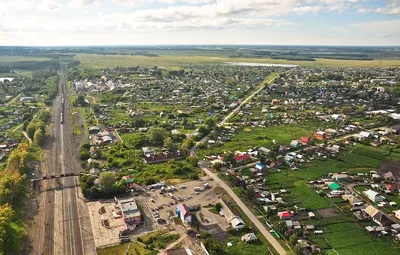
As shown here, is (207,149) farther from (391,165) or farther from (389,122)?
(389,122)

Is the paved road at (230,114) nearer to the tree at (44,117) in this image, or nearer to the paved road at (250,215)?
the paved road at (250,215)

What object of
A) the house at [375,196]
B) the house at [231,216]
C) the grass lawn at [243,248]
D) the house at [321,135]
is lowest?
the grass lawn at [243,248]

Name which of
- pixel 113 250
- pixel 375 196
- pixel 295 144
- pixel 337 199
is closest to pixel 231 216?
pixel 113 250

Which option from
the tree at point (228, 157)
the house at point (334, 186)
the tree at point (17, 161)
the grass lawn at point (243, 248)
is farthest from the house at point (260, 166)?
the tree at point (17, 161)

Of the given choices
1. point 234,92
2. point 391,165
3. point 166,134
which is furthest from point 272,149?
point 234,92

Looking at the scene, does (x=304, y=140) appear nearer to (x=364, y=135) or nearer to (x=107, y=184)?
(x=364, y=135)
